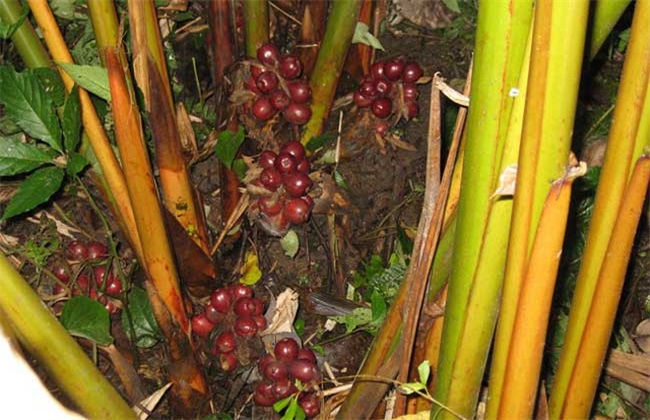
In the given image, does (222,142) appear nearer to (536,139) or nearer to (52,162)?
(52,162)

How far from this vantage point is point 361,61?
1.73 m

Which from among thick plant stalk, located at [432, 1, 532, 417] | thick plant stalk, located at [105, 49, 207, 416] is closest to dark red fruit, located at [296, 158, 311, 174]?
thick plant stalk, located at [105, 49, 207, 416]

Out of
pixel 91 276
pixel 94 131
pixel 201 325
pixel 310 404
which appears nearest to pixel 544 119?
pixel 94 131

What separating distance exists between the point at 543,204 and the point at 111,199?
2.66ft

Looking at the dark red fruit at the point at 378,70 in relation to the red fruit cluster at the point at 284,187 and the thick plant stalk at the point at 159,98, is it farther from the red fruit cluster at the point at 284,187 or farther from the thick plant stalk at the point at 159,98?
the thick plant stalk at the point at 159,98

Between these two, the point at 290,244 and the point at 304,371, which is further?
the point at 290,244

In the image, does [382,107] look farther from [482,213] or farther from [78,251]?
[482,213]

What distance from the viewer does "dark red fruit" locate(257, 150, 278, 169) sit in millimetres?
1513

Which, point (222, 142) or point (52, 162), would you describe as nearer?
point (52, 162)

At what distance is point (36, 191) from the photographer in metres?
1.16

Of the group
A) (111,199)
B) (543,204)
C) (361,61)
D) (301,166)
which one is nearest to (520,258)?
(543,204)

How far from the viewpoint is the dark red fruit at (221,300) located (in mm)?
1339

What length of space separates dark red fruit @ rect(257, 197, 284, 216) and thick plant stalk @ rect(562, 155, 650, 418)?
866 millimetres

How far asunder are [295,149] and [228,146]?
0.14 metres
